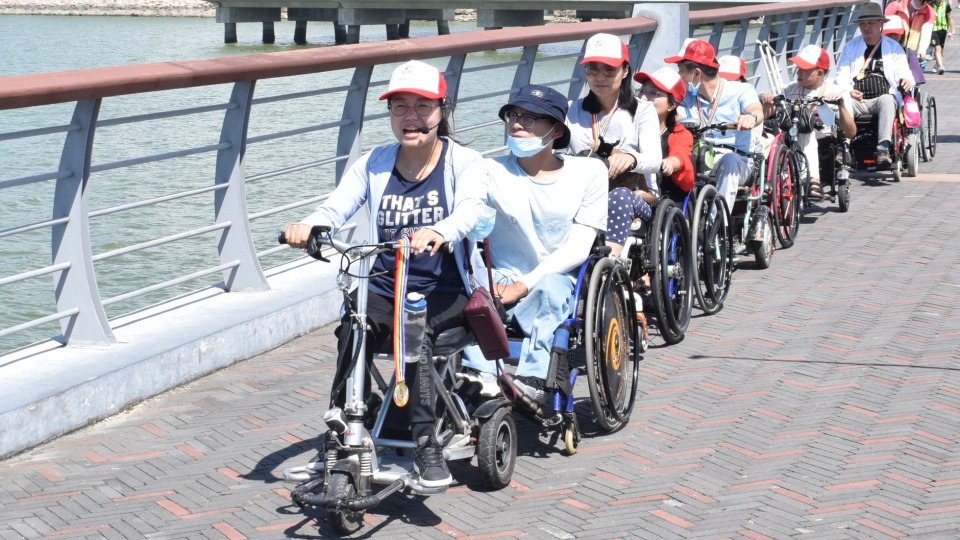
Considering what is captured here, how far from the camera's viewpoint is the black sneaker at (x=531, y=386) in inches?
217

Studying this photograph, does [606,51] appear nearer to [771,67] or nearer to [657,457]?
[657,457]

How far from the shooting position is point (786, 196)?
10.1 m

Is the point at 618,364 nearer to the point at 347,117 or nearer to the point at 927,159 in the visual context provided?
the point at 347,117

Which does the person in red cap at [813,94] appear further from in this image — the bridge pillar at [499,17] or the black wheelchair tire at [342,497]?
the bridge pillar at [499,17]

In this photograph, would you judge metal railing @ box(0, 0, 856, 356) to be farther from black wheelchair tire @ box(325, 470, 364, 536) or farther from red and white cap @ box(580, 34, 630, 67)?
black wheelchair tire @ box(325, 470, 364, 536)

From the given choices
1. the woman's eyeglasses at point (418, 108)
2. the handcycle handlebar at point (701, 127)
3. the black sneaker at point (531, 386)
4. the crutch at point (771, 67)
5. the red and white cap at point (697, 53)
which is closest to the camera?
the woman's eyeglasses at point (418, 108)

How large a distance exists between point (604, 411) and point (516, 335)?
480 mm

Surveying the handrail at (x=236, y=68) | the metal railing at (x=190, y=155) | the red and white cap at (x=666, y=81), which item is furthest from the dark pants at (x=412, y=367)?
the red and white cap at (x=666, y=81)

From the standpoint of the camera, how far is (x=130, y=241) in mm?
15734

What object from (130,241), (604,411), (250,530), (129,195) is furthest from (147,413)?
(129,195)

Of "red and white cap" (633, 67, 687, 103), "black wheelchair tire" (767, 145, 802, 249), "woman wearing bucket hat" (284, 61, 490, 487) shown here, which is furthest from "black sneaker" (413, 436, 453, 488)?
"black wheelchair tire" (767, 145, 802, 249)

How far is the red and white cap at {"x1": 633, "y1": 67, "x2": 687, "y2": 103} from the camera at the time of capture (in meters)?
7.91

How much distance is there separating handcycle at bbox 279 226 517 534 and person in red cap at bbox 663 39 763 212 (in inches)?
169

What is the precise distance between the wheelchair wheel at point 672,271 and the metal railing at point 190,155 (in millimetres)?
1426
